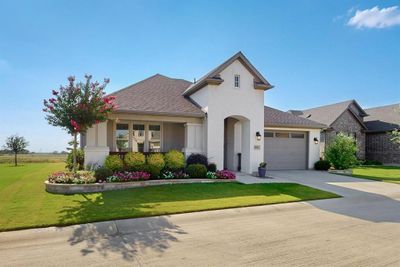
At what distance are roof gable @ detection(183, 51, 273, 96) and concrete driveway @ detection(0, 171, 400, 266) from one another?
326 inches

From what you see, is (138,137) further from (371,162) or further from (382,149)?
(382,149)

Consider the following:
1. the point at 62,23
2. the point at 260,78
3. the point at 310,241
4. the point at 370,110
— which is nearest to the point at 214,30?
the point at 260,78

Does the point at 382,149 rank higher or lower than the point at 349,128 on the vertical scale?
lower

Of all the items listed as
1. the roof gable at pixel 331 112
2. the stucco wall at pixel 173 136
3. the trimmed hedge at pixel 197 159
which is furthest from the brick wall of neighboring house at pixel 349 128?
the trimmed hedge at pixel 197 159

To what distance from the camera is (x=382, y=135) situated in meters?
29.5

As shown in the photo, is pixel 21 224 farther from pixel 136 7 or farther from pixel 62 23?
pixel 136 7

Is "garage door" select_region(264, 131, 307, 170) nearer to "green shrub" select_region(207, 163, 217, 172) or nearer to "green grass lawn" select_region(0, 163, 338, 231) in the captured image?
"green shrub" select_region(207, 163, 217, 172)

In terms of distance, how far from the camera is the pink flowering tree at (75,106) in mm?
10578

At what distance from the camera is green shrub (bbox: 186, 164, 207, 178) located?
41.7 ft

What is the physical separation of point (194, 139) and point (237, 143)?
3.60 metres

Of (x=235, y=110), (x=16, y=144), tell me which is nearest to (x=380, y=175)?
(x=235, y=110)

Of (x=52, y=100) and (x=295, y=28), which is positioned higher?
(x=295, y=28)

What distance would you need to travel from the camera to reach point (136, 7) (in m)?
11.4

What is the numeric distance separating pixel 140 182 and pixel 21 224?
535 cm
